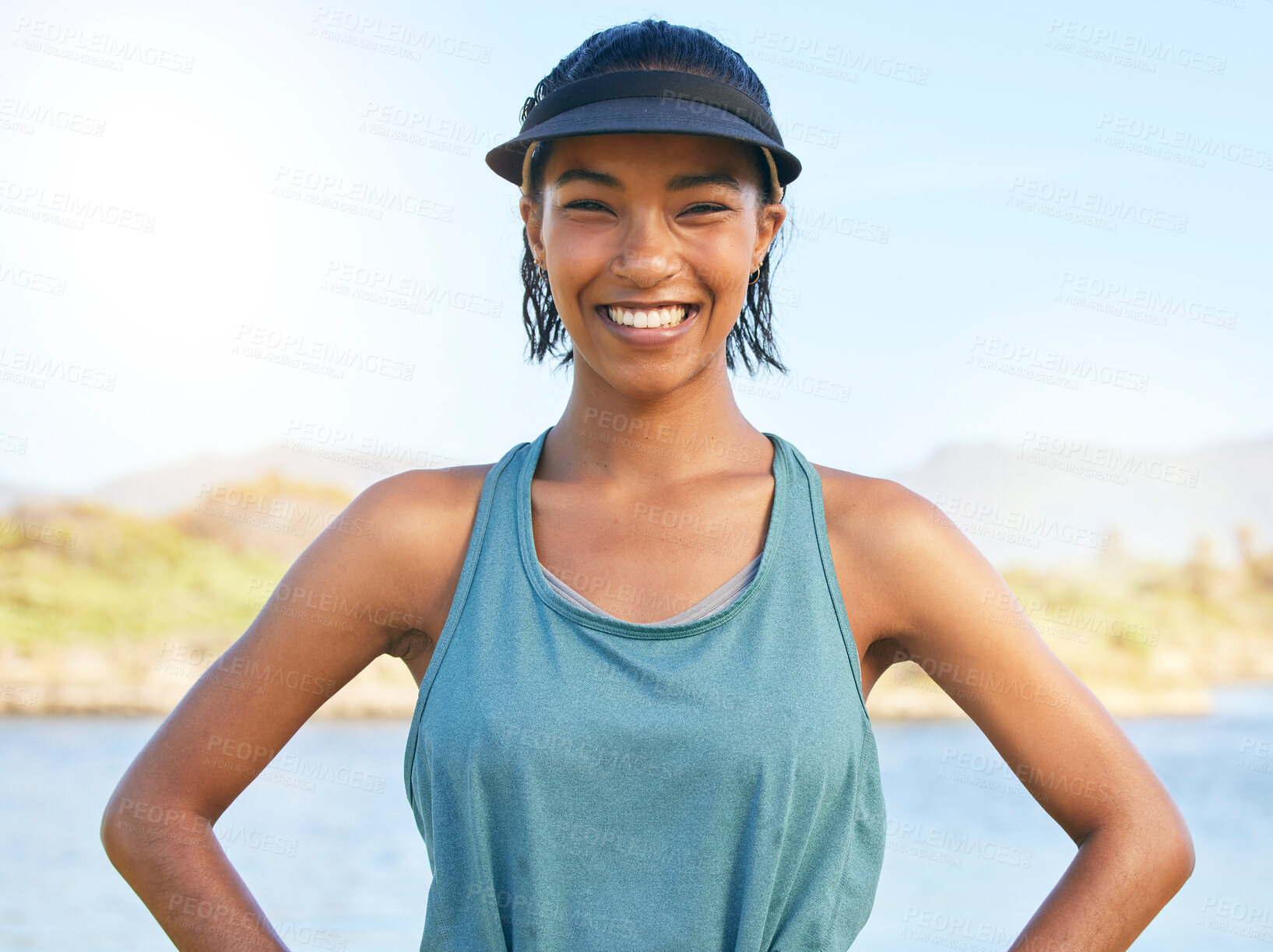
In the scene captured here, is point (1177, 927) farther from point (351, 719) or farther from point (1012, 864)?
point (351, 719)

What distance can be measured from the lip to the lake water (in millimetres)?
6105

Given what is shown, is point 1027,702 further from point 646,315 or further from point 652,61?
point 652,61

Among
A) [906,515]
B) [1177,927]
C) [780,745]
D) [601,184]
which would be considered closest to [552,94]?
[601,184]

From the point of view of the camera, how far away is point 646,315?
5.57ft

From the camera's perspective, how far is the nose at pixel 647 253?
1.66 metres

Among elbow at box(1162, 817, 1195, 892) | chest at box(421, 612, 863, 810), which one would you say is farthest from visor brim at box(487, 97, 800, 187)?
elbow at box(1162, 817, 1195, 892)

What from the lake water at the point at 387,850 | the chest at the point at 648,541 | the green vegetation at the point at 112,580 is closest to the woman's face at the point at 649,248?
the chest at the point at 648,541

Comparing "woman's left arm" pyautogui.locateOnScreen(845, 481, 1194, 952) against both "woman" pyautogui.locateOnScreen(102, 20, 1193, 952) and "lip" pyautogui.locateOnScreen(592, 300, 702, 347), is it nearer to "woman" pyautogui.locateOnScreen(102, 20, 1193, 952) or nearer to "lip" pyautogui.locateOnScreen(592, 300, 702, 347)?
"woman" pyautogui.locateOnScreen(102, 20, 1193, 952)

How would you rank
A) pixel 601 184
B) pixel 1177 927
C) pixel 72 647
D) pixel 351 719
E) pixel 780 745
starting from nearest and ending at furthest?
pixel 780 745 < pixel 601 184 < pixel 1177 927 < pixel 351 719 < pixel 72 647

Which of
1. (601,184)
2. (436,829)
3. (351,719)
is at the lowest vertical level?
(351,719)

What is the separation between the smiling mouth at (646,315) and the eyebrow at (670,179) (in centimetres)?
16

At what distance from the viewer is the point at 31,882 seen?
8.23 m

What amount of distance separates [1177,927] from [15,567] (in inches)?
748

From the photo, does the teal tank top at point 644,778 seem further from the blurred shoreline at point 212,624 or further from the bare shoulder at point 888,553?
the blurred shoreline at point 212,624
